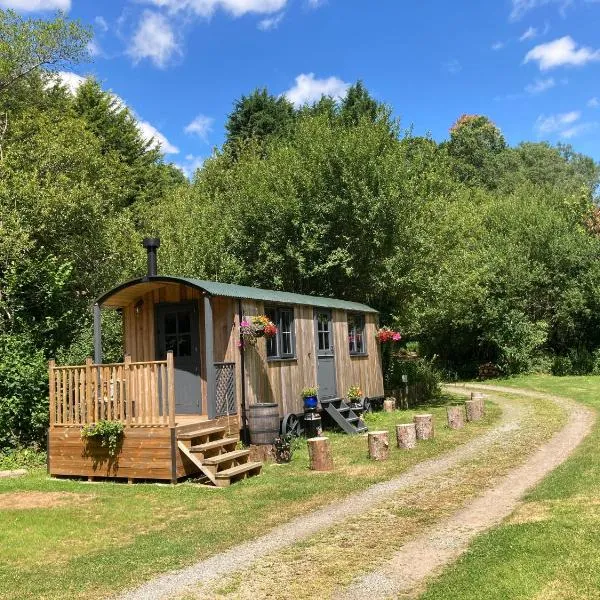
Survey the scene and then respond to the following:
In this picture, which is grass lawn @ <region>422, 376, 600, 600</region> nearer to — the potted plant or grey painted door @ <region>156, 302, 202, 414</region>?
the potted plant

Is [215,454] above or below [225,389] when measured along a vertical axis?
below

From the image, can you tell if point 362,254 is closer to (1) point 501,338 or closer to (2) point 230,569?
(1) point 501,338

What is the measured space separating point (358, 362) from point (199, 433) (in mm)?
7112

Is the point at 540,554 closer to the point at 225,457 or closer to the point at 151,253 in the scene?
the point at 225,457

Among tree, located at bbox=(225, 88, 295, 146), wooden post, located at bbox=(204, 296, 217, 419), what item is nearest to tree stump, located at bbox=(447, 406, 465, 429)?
wooden post, located at bbox=(204, 296, 217, 419)

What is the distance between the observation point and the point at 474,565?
484 centimetres

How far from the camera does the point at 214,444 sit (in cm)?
905

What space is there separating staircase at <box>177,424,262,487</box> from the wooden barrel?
1.82 feet

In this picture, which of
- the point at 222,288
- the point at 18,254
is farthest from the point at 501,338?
the point at 18,254

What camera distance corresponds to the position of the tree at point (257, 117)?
3562 cm

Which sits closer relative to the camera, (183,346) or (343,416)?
(183,346)

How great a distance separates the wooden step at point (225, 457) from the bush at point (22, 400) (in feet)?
14.3

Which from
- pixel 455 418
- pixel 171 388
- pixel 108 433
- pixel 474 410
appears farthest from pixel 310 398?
pixel 108 433

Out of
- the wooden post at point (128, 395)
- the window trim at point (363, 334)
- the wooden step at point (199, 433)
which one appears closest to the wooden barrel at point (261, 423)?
the wooden step at point (199, 433)
